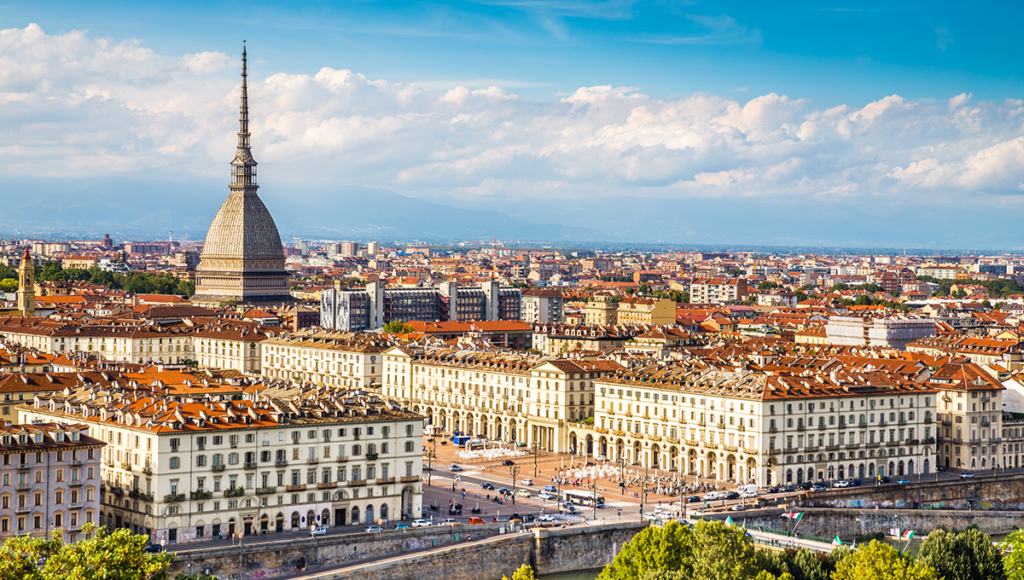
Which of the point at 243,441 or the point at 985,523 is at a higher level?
the point at 243,441

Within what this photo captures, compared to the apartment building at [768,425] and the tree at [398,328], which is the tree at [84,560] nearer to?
the apartment building at [768,425]

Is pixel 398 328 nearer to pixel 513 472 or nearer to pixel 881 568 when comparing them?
pixel 513 472

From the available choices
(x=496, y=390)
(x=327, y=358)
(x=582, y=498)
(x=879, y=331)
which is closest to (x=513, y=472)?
(x=582, y=498)

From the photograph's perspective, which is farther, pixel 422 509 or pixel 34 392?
pixel 34 392

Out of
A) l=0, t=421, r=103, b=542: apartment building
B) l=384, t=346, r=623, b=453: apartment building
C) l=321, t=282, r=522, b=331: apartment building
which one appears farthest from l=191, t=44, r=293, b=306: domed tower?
l=0, t=421, r=103, b=542: apartment building

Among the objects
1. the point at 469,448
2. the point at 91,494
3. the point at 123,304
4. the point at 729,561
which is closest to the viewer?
the point at 729,561

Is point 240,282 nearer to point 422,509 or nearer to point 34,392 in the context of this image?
point 34,392

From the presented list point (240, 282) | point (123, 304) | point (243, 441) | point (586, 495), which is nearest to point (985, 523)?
point (586, 495)
